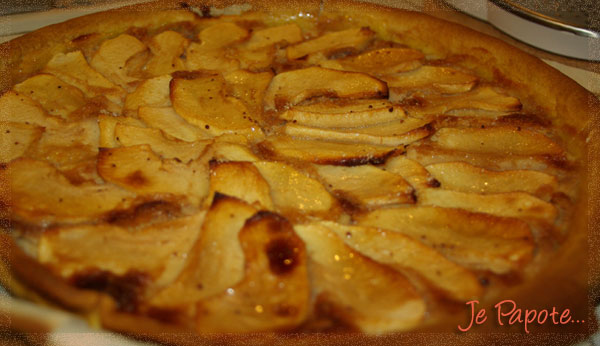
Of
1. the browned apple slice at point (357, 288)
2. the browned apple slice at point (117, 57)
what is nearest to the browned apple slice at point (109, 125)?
the browned apple slice at point (117, 57)

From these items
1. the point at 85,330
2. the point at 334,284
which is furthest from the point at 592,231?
the point at 85,330

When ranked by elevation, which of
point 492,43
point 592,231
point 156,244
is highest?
point 492,43

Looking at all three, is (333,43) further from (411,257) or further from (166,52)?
(411,257)

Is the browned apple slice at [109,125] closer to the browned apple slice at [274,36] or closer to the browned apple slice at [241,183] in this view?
the browned apple slice at [241,183]

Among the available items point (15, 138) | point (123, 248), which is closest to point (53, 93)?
point (15, 138)

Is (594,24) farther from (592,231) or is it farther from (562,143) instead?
(592,231)
